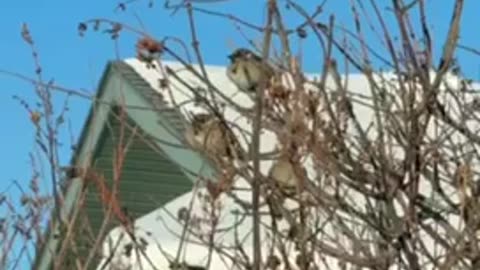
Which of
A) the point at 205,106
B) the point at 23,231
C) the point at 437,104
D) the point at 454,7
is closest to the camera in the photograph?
the point at 454,7

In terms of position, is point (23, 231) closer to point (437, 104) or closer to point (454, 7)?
point (437, 104)

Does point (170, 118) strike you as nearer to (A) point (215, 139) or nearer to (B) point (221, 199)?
(B) point (221, 199)

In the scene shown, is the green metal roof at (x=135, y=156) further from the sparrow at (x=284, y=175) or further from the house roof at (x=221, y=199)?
the sparrow at (x=284, y=175)

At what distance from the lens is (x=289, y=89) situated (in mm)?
4219

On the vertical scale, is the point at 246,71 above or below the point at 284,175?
above

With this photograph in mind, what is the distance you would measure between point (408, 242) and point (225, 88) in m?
3.42

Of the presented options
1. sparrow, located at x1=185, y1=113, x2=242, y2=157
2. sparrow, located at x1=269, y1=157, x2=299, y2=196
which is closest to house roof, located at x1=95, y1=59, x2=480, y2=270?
sparrow, located at x1=185, y1=113, x2=242, y2=157

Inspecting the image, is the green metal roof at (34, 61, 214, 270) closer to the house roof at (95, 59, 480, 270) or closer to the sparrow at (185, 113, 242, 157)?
the house roof at (95, 59, 480, 270)

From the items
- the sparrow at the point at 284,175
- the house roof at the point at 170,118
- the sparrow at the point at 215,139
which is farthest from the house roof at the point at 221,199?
the sparrow at the point at 284,175

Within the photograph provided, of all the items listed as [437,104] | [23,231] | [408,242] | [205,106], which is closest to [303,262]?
[408,242]

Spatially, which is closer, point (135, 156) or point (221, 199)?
point (221, 199)

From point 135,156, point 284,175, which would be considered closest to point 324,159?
point 284,175

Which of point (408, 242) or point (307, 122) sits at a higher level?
point (307, 122)

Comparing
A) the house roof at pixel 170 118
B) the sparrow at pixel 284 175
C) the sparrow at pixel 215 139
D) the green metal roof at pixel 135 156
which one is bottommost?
the sparrow at pixel 284 175
